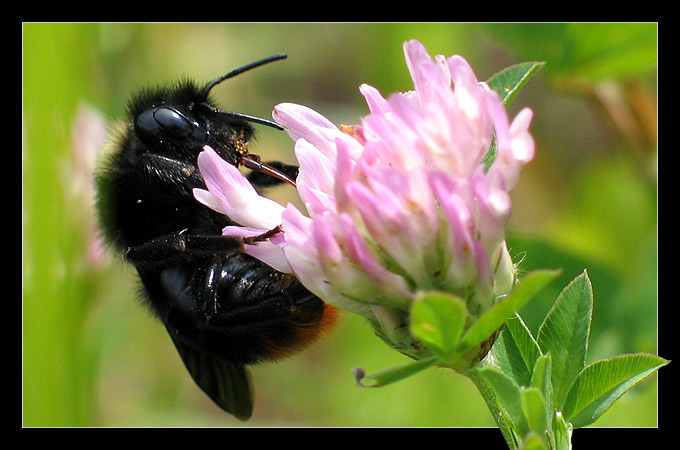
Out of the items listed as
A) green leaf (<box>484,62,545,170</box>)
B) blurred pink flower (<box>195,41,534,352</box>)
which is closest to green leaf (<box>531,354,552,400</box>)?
blurred pink flower (<box>195,41,534,352</box>)

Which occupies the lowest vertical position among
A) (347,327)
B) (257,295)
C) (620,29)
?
(347,327)

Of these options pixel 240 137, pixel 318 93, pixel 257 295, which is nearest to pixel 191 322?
pixel 257 295

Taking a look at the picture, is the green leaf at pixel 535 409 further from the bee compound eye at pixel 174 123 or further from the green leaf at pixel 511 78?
the bee compound eye at pixel 174 123

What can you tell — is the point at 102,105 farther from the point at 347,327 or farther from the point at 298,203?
the point at 347,327

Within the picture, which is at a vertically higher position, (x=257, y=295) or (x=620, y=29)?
(x=620, y=29)

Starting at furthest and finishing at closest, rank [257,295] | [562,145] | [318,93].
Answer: [318,93] → [562,145] → [257,295]
